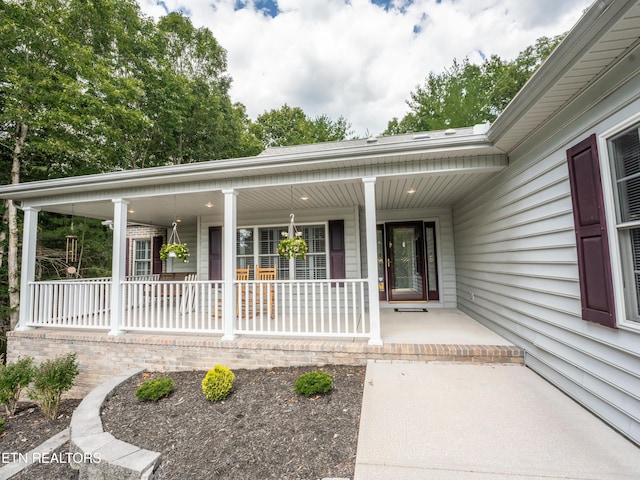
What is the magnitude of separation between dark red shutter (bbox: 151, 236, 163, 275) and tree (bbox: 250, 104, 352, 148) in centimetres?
951

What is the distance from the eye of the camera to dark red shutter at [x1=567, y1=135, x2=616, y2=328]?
211 cm

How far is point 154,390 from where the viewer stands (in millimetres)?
3037

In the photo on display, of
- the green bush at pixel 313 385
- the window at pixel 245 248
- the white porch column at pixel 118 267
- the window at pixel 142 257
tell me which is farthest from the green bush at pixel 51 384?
the window at pixel 142 257

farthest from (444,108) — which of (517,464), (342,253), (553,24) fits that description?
(517,464)

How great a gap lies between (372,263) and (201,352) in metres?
2.65

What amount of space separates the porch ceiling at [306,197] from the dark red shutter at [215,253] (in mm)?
488

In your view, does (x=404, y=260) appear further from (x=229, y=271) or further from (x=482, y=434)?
(x=482, y=434)

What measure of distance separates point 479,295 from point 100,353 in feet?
20.2

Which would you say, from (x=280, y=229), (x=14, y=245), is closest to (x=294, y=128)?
(x=280, y=229)

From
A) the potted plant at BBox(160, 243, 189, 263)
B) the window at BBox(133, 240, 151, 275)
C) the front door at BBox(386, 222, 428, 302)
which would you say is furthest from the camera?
the window at BBox(133, 240, 151, 275)

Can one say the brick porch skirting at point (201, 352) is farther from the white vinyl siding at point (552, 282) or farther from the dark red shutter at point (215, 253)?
the dark red shutter at point (215, 253)

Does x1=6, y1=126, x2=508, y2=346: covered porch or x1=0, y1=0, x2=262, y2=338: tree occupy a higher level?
x1=0, y1=0, x2=262, y2=338: tree

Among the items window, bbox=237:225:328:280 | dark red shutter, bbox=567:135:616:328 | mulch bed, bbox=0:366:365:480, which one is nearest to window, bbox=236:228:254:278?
window, bbox=237:225:328:280

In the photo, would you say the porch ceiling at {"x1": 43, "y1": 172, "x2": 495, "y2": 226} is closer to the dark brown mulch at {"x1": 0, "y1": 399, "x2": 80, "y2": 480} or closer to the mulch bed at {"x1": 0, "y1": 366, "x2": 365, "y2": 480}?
the mulch bed at {"x1": 0, "y1": 366, "x2": 365, "y2": 480}
